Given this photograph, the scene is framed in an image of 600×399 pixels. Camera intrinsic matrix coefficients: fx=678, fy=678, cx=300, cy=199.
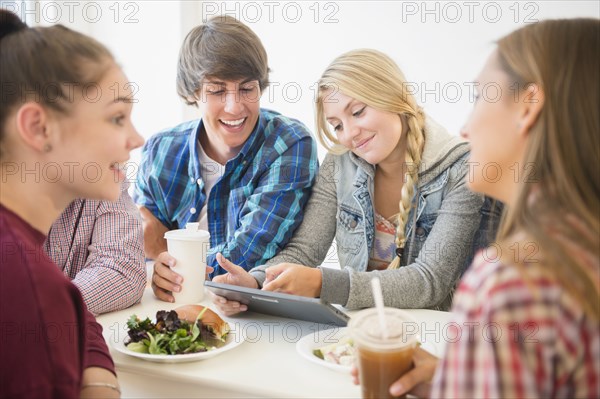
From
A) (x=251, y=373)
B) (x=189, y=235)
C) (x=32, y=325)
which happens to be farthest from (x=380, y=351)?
(x=189, y=235)

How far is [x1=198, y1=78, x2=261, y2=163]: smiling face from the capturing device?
2.21 m

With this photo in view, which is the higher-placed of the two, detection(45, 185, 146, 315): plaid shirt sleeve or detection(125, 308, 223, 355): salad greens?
→ detection(45, 185, 146, 315): plaid shirt sleeve

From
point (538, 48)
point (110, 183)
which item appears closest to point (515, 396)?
point (538, 48)

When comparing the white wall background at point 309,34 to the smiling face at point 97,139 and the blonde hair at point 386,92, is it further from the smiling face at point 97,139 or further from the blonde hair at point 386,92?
the smiling face at point 97,139

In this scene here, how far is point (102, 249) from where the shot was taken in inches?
70.3

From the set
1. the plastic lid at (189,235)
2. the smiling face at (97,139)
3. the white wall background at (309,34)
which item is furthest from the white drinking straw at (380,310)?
the white wall background at (309,34)

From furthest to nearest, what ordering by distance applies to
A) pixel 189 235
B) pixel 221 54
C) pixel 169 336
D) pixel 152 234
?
pixel 152 234 < pixel 221 54 < pixel 189 235 < pixel 169 336

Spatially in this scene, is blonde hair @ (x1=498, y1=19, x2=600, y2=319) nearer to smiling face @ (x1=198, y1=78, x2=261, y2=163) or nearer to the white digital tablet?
the white digital tablet

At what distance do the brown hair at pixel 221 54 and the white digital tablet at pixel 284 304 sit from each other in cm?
81

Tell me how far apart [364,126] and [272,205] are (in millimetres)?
403

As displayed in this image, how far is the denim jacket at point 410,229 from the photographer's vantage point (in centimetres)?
180

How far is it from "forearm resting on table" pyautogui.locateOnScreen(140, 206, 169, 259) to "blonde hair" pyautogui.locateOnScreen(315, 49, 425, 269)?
795 millimetres

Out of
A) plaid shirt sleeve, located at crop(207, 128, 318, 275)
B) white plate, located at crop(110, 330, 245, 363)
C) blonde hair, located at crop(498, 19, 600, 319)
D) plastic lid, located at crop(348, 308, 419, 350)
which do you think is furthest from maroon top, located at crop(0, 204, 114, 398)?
plaid shirt sleeve, located at crop(207, 128, 318, 275)

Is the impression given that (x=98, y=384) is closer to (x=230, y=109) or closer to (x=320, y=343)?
(x=320, y=343)
